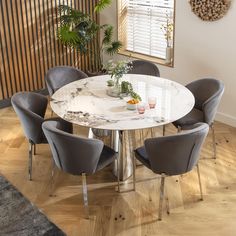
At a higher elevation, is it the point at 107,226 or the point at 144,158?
the point at 144,158

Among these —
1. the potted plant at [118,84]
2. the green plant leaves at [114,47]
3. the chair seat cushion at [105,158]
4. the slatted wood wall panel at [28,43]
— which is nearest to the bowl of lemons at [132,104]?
the potted plant at [118,84]

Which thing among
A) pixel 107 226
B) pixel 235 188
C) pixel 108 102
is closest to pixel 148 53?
pixel 108 102

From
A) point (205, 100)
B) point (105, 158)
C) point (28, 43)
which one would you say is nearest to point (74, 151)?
point (105, 158)

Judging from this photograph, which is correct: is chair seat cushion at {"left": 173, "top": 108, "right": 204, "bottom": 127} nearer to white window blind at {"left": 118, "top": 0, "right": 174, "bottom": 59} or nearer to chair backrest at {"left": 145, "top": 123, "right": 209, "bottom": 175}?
chair backrest at {"left": 145, "top": 123, "right": 209, "bottom": 175}

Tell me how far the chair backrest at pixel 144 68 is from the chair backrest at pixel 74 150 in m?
1.86

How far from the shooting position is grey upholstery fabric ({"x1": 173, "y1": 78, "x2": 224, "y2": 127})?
3.67 metres

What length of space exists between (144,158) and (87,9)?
367cm

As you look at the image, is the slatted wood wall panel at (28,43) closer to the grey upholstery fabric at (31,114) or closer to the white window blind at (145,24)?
the white window blind at (145,24)

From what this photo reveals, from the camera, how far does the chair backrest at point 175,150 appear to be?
9.30 feet

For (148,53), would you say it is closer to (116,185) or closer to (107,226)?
(116,185)

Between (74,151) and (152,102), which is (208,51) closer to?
(152,102)

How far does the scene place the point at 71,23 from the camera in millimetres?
5703

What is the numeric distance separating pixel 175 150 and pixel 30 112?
139 cm

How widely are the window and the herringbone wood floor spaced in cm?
195
